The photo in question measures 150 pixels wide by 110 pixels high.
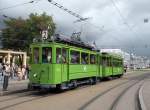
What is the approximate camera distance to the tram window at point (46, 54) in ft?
72.3

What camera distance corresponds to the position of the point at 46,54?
22.2 meters

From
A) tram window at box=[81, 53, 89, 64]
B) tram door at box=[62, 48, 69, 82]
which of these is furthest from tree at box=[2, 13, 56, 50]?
tram door at box=[62, 48, 69, 82]

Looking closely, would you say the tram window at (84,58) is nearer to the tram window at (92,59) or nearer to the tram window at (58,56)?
the tram window at (92,59)

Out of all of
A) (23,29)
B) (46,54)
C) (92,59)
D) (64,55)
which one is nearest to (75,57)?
(64,55)

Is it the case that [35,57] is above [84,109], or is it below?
above

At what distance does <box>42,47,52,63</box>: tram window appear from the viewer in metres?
22.0

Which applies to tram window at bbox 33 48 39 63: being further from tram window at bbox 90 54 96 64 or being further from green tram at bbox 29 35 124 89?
tram window at bbox 90 54 96 64

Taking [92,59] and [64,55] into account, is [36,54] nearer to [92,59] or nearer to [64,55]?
[64,55]

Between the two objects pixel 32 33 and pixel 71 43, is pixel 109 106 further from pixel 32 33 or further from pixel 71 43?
pixel 32 33

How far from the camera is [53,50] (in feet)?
71.9

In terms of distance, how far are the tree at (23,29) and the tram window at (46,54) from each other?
54.2 metres

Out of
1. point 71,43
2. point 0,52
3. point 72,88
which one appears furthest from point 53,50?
point 0,52

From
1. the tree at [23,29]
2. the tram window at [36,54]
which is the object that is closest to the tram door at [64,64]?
the tram window at [36,54]

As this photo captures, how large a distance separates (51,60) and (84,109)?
7.07 m
